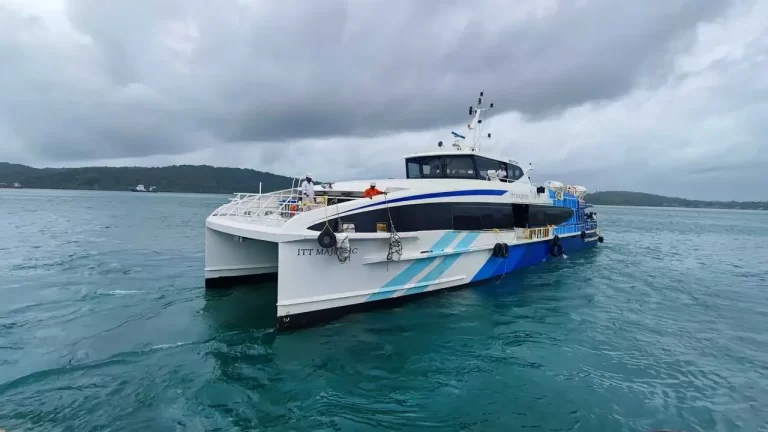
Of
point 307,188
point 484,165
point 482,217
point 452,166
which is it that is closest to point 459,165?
point 452,166

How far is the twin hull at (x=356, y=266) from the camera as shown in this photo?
7520 mm

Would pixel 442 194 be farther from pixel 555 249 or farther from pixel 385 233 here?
pixel 555 249

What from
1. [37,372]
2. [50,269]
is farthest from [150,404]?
[50,269]

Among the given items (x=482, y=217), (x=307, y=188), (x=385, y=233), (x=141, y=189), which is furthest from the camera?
(x=141, y=189)

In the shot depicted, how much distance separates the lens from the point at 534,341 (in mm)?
7582

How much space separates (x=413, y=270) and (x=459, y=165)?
4239 mm

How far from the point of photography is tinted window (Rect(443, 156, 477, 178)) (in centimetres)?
1192

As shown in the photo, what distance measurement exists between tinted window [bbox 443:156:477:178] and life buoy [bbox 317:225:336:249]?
5528 millimetres

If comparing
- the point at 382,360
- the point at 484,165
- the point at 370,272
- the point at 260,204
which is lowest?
the point at 382,360

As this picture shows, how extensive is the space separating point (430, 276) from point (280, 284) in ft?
13.0

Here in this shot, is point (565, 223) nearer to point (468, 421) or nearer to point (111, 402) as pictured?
point (468, 421)

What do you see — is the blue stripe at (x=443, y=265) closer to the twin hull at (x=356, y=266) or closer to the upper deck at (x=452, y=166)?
the twin hull at (x=356, y=266)

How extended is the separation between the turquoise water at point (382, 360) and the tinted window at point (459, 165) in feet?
11.4

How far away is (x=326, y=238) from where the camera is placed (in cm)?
752
